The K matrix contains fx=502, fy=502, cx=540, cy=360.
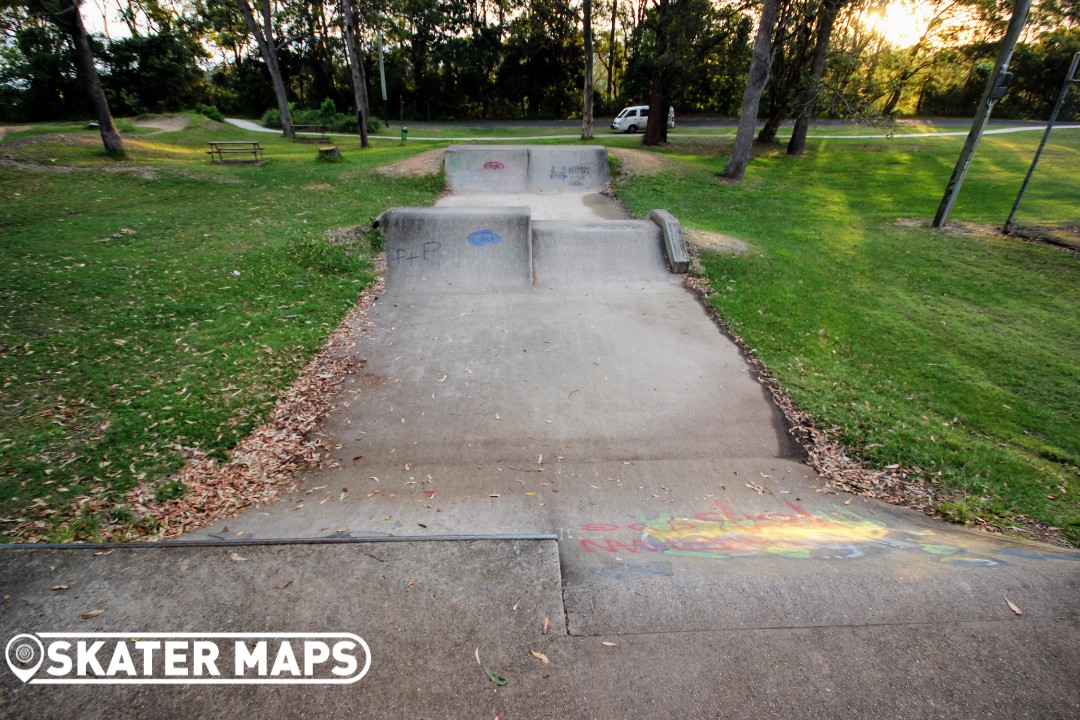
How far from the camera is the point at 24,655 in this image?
9.14 ft

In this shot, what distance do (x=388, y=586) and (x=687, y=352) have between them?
5286mm

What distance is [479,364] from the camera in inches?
270

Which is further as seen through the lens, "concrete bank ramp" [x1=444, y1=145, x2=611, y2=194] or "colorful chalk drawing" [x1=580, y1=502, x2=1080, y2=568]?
"concrete bank ramp" [x1=444, y1=145, x2=611, y2=194]

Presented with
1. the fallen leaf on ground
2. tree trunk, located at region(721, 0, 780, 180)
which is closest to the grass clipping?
the fallen leaf on ground

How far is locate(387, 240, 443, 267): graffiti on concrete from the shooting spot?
1001 cm

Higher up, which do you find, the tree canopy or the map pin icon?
the tree canopy

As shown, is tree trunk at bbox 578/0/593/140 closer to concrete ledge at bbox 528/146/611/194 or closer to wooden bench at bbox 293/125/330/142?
concrete ledge at bbox 528/146/611/194

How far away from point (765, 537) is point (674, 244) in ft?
23.7

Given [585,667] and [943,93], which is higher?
[943,93]

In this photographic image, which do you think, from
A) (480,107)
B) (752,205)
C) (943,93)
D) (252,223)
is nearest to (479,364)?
(252,223)

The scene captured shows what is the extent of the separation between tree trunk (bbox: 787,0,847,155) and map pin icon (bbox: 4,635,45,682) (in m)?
19.8

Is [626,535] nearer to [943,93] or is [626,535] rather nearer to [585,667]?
[585,667]

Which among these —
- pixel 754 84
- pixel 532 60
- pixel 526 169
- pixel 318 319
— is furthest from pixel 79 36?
pixel 532 60

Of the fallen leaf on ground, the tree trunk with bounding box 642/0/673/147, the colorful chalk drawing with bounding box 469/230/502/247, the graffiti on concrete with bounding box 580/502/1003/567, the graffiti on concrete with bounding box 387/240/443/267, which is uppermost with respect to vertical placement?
the tree trunk with bounding box 642/0/673/147
